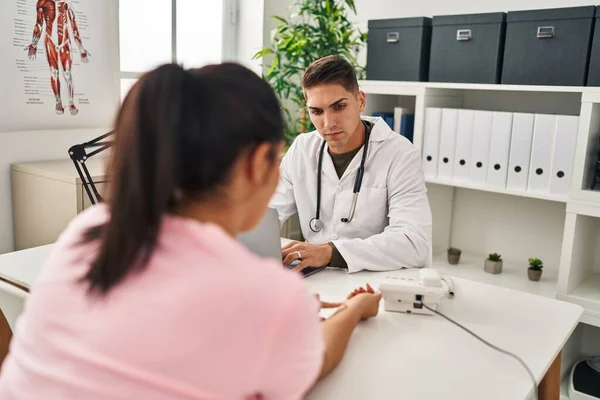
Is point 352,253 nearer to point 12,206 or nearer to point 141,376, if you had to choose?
point 141,376

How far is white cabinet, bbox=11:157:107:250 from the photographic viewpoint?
7.20ft

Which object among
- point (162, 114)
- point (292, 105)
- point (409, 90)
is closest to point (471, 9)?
point (409, 90)

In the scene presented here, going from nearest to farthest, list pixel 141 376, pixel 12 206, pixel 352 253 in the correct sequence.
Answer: pixel 141 376, pixel 352 253, pixel 12 206

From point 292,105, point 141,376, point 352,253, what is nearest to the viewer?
point 141,376

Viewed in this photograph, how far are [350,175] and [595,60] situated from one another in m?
1.05

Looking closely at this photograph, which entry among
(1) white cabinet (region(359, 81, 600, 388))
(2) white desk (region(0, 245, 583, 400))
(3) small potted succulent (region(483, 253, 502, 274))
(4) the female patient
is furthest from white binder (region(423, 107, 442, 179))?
(4) the female patient

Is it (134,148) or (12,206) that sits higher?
(134,148)

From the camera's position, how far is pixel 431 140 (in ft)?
8.59

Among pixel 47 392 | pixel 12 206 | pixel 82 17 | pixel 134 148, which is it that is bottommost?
pixel 12 206

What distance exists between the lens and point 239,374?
625 mm

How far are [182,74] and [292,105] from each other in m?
2.88

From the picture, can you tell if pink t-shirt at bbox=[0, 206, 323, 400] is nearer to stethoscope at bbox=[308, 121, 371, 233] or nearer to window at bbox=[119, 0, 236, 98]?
stethoscope at bbox=[308, 121, 371, 233]

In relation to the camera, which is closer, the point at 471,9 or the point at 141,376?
the point at 141,376

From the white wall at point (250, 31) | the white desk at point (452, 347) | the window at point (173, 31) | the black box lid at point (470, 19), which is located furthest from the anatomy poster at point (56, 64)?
the black box lid at point (470, 19)
